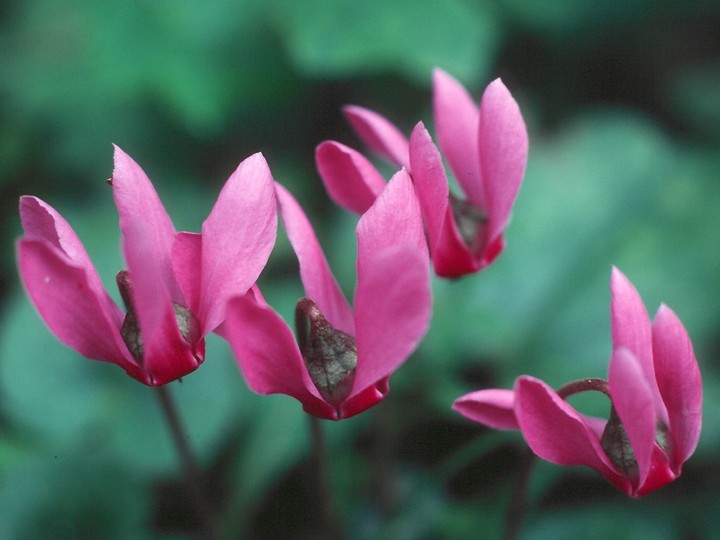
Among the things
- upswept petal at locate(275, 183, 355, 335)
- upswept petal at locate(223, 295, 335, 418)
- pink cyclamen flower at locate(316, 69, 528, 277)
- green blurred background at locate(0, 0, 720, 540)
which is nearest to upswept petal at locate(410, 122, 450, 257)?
pink cyclamen flower at locate(316, 69, 528, 277)

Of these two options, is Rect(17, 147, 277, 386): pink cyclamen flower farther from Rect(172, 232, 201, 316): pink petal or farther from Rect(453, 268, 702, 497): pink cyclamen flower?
Rect(453, 268, 702, 497): pink cyclamen flower

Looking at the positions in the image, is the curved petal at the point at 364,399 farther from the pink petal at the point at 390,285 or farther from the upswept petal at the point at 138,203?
the upswept petal at the point at 138,203

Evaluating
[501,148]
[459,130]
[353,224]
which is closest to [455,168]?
[459,130]

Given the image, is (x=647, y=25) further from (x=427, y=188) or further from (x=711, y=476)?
(x=427, y=188)

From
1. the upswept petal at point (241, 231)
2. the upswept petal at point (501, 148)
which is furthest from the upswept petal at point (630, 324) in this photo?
the upswept petal at point (241, 231)

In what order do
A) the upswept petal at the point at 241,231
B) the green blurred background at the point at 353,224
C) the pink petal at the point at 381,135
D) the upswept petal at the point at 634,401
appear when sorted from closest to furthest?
the upswept petal at the point at 634,401 < the upswept petal at the point at 241,231 < the pink petal at the point at 381,135 < the green blurred background at the point at 353,224

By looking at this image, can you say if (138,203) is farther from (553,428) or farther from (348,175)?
(553,428)
